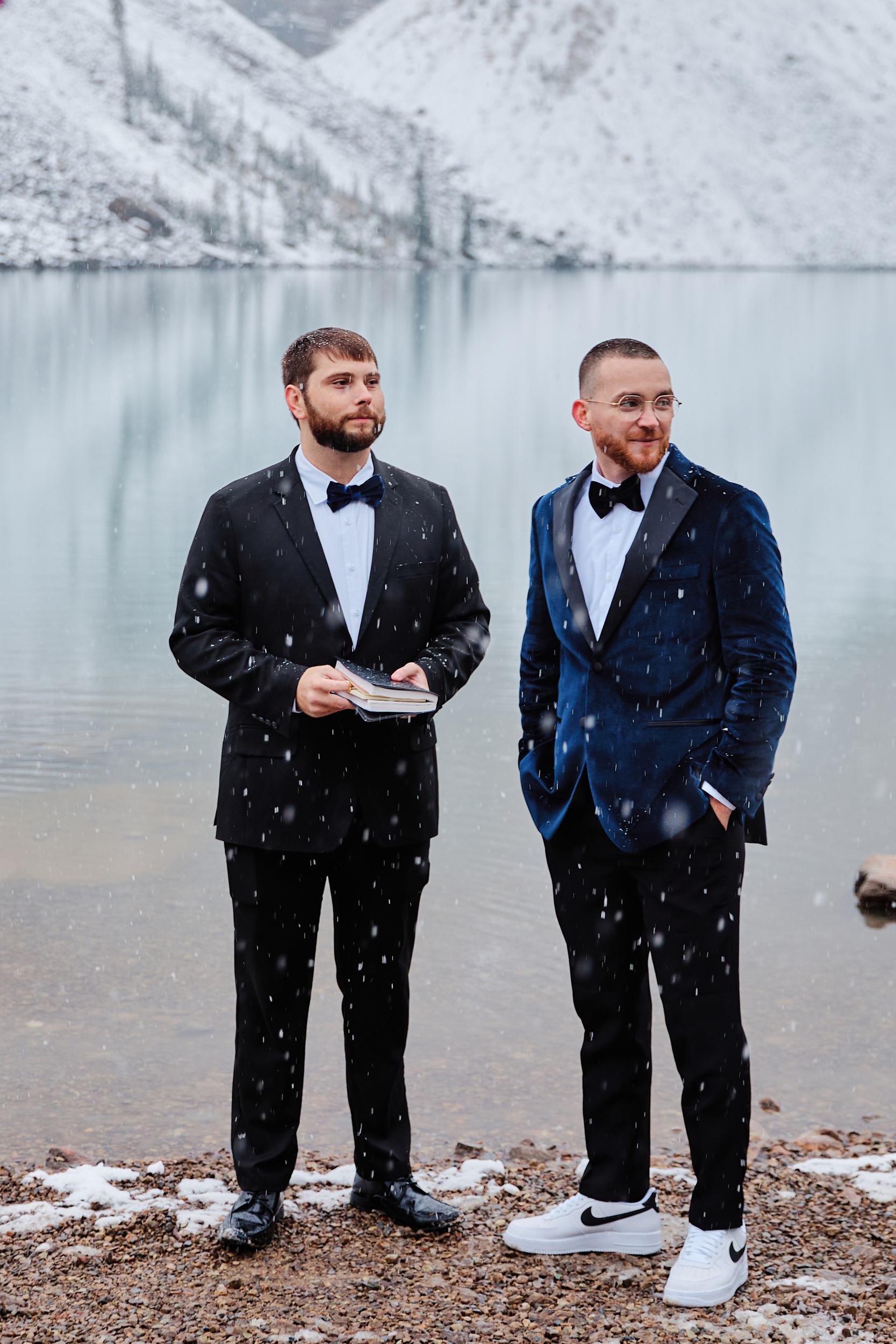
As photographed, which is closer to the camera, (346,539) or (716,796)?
(716,796)

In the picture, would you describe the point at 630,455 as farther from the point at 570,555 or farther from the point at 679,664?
the point at 679,664

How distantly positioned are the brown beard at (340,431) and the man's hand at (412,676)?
579 millimetres

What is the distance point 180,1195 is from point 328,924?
341cm

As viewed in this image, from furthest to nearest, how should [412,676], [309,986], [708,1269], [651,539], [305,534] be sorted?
[309,986], [305,534], [412,676], [651,539], [708,1269]

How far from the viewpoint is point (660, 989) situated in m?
3.56

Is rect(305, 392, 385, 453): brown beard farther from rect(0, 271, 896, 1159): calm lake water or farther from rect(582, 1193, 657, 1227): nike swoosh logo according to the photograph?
rect(0, 271, 896, 1159): calm lake water

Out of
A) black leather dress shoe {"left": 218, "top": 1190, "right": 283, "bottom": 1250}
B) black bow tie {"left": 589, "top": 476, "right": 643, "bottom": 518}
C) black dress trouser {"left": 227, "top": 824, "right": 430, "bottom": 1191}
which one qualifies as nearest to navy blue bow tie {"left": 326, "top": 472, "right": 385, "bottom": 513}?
black bow tie {"left": 589, "top": 476, "right": 643, "bottom": 518}

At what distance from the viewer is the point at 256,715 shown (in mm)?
3760

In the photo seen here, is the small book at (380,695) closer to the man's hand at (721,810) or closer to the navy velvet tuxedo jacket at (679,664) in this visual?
the navy velvet tuxedo jacket at (679,664)

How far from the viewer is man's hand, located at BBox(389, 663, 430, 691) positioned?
11.9 ft

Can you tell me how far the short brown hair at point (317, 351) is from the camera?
370cm

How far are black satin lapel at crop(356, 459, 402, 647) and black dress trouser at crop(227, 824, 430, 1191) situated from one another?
0.58 metres

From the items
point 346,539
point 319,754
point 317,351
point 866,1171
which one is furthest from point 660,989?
point 317,351

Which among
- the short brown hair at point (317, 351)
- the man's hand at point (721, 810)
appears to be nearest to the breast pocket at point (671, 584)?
the man's hand at point (721, 810)
